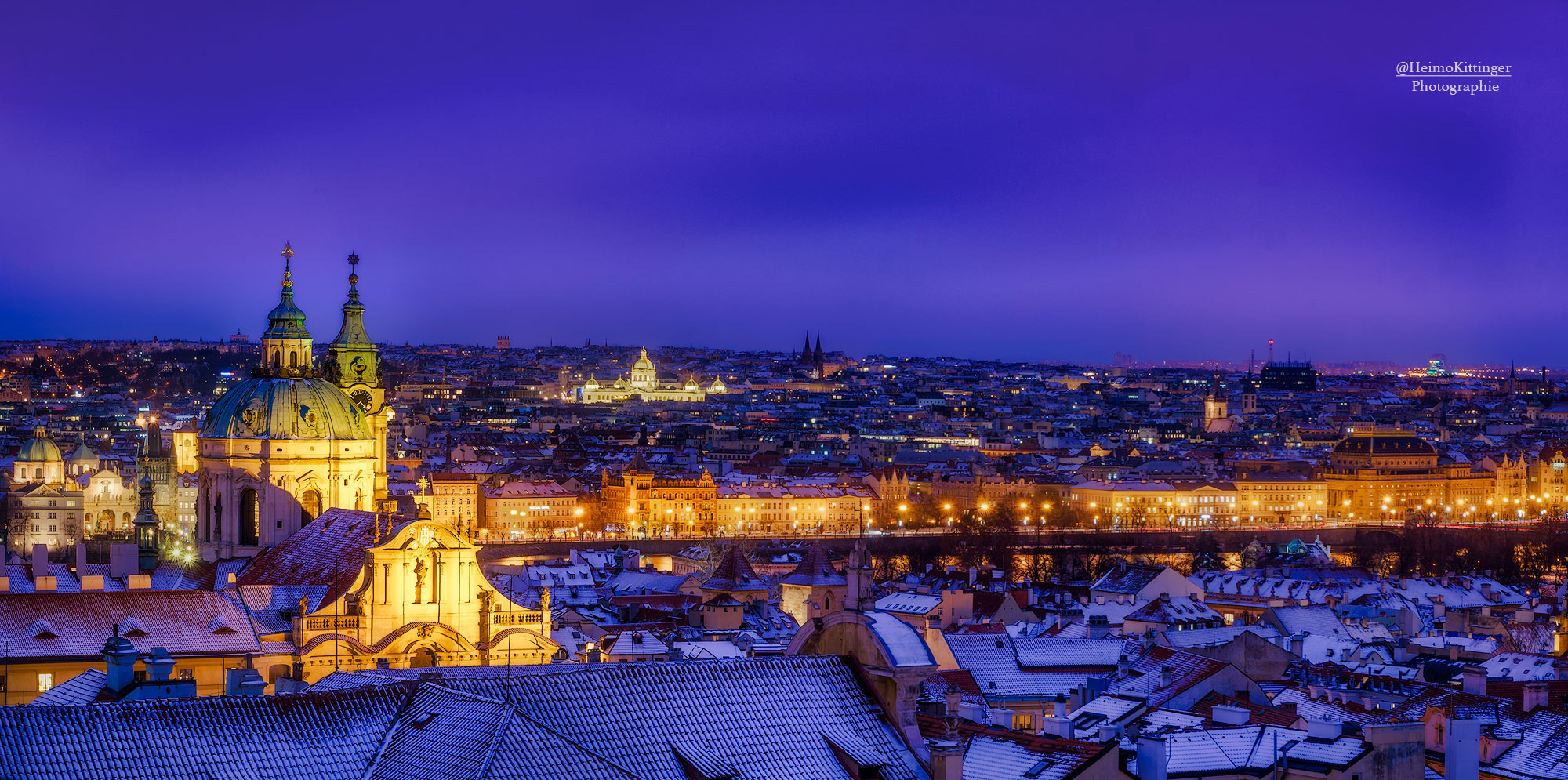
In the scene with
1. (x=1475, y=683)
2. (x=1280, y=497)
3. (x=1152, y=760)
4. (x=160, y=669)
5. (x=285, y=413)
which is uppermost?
(x=285, y=413)

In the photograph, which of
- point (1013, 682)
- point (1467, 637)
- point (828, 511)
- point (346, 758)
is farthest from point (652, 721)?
point (828, 511)

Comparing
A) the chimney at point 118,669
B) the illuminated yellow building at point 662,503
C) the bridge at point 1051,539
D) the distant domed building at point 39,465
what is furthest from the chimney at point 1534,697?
the illuminated yellow building at point 662,503

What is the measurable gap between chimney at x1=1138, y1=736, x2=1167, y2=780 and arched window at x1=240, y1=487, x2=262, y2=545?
29871 millimetres

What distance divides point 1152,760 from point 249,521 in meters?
30.3

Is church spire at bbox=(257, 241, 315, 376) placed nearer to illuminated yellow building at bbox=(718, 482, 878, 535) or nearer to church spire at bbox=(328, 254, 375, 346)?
church spire at bbox=(328, 254, 375, 346)

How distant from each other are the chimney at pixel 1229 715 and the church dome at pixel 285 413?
2376 cm

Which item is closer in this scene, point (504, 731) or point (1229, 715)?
point (504, 731)

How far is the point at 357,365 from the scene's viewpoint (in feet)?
174

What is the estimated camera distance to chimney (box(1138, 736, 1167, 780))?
67.3 ft

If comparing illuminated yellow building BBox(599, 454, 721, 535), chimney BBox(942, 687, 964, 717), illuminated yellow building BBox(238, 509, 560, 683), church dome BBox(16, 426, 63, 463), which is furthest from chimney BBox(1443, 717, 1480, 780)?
illuminated yellow building BBox(599, 454, 721, 535)

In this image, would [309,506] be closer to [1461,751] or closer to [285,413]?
[285,413]

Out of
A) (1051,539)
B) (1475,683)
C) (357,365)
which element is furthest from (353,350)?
(1051,539)

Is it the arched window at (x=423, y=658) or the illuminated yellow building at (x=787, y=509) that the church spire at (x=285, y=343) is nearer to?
the arched window at (x=423, y=658)

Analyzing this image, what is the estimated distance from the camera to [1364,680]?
37.9m
